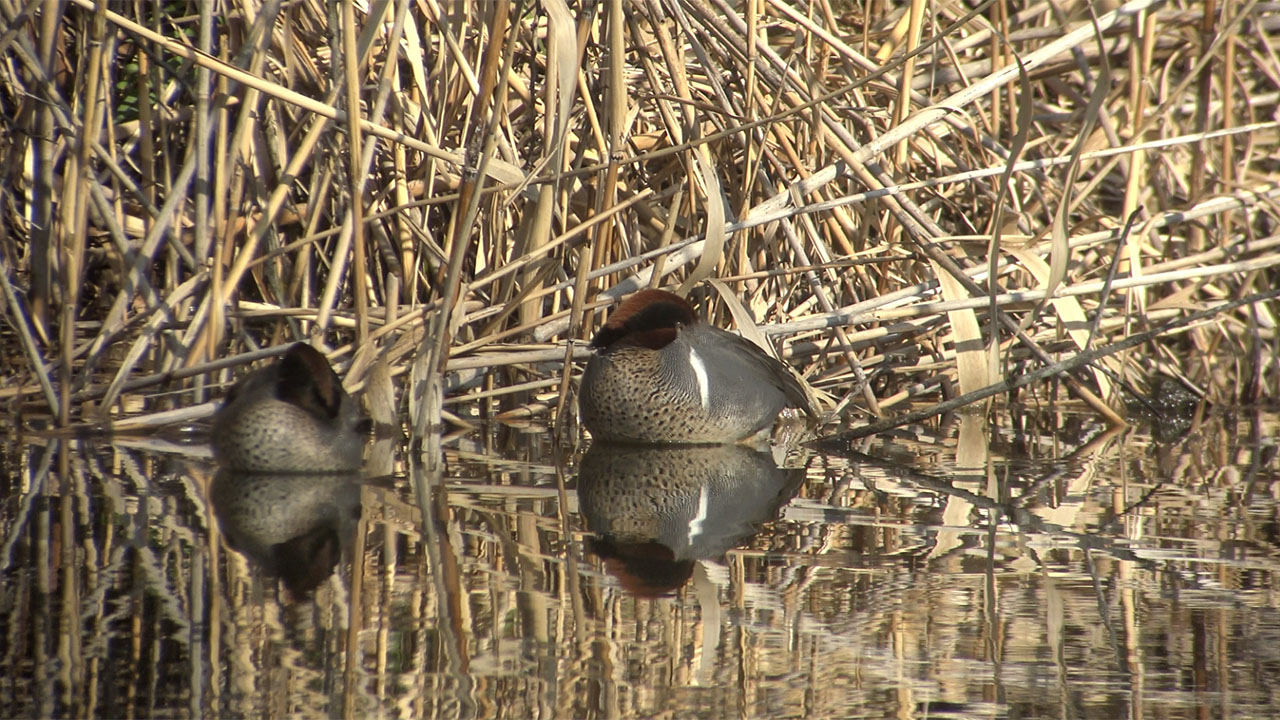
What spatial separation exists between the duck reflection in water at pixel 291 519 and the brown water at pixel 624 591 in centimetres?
1

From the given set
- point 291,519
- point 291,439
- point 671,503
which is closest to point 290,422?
point 291,439

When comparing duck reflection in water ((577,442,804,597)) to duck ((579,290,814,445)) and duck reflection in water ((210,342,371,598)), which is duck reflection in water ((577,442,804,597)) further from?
duck reflection in water ((210,342,371,598))

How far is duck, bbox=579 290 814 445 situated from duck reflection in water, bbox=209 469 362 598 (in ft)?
3.27

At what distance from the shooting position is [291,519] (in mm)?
3160

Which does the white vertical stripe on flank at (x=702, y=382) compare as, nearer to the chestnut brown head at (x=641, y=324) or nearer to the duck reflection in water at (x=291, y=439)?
the chestnut brown head at (x=641, y=324)

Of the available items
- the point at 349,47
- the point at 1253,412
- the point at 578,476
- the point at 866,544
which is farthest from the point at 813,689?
the point at 1253,412

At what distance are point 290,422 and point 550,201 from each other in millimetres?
1224

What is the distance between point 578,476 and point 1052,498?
135 cm

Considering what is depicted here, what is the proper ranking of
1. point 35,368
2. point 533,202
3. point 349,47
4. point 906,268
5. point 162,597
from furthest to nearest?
point 906,268 < point 533,202 < point 35,368 < point 349,47 < point 162,597

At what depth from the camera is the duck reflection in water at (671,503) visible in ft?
9.44

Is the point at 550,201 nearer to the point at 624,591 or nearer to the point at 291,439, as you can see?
the point at 291,439

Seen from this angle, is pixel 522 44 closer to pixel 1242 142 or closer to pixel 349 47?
pixel 349 47

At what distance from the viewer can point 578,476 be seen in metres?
3.91

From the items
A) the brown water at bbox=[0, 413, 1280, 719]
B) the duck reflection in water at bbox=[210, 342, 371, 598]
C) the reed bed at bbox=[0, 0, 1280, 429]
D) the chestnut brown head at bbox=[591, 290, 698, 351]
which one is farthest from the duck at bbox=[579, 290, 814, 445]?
the duck reflection in water at bbox=[210, 342, 371, 598]
